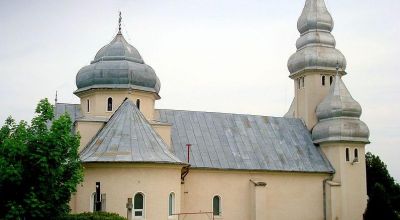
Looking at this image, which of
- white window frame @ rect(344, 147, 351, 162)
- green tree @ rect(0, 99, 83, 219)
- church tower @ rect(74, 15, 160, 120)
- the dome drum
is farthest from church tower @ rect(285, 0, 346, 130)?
green tree @ rect(0, 99, 83, 219)

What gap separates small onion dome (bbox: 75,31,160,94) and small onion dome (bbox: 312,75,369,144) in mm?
13789

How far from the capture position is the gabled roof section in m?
34.0

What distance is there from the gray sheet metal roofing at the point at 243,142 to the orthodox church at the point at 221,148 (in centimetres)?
8

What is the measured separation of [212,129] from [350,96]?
1124 cm

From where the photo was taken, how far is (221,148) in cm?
4359

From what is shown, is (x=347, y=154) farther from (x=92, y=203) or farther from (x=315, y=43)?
(x=92, y=203)

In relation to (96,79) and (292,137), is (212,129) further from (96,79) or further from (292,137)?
(96,79)

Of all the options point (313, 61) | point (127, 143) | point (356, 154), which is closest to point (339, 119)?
point (356, 154)

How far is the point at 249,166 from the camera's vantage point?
141 ft

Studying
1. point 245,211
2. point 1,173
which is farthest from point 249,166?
point 1,173

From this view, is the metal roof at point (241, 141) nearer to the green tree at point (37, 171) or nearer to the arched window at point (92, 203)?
the arched window at point (92, 203)

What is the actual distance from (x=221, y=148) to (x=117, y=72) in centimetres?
972

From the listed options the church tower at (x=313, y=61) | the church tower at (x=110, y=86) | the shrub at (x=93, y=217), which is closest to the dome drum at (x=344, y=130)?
the church tower at (x=313, y=61)

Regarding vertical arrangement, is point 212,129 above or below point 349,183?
above
